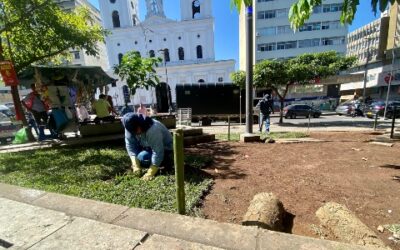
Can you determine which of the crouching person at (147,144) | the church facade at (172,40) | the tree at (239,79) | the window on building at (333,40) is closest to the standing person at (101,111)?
the crouching person at (147,144)

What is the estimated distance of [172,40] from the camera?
138ft

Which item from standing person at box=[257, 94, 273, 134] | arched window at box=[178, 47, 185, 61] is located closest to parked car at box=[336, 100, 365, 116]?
standing person at box=[257, 94, 273, 134]

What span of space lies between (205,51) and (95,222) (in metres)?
41.8

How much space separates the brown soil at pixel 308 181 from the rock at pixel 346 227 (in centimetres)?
12

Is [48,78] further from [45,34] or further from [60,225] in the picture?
[60,225]

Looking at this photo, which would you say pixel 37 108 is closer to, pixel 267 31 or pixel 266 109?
pixel 266 109

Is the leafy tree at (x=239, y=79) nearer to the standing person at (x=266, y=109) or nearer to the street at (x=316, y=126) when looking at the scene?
the street at (x=316, y=126)

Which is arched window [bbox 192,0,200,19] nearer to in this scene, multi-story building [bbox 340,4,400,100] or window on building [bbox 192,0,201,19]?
window on building [bbox 192,0,201,19]

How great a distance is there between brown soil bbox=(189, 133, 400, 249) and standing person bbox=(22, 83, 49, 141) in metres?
5.04

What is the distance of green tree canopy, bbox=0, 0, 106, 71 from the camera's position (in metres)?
7.17

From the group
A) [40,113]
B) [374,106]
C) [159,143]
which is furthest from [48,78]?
[374,106]

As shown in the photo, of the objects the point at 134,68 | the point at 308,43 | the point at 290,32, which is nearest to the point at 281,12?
the point at 290,32

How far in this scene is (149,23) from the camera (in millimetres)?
41469

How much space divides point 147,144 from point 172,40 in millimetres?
40721
